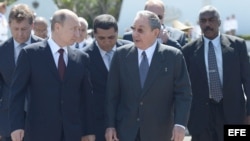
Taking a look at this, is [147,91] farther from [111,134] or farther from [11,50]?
[11,50]

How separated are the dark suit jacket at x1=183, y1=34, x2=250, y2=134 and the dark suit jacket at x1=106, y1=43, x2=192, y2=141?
1070 mm

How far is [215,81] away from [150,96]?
54.2 inches

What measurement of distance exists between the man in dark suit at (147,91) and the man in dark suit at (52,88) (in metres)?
0.37

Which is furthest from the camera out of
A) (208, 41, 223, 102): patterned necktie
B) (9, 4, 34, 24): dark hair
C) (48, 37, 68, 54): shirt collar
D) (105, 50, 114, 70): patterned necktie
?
(208, 41, 223, 102): patterned necktie

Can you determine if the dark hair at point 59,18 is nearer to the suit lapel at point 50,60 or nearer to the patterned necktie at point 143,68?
the suit lapel at point 50,60

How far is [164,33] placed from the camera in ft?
25.6

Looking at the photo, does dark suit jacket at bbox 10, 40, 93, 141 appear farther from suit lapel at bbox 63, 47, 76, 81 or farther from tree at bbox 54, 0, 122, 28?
tree at bbox 54, 0, 122, 28

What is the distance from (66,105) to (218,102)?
205cm

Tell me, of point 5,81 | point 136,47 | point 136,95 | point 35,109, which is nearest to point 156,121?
point 136,95

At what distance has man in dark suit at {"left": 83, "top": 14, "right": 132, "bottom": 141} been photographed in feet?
23.5

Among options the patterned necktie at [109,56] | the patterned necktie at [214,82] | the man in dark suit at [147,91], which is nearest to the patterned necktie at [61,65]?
the man in dark suit at [147,91]

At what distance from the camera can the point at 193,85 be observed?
7.61 metres

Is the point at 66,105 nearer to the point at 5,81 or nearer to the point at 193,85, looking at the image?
the point at 5,81

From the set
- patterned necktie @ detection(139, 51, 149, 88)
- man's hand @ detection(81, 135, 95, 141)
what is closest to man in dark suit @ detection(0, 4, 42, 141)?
man's hand @ detection(81, 135, 95, 141)
